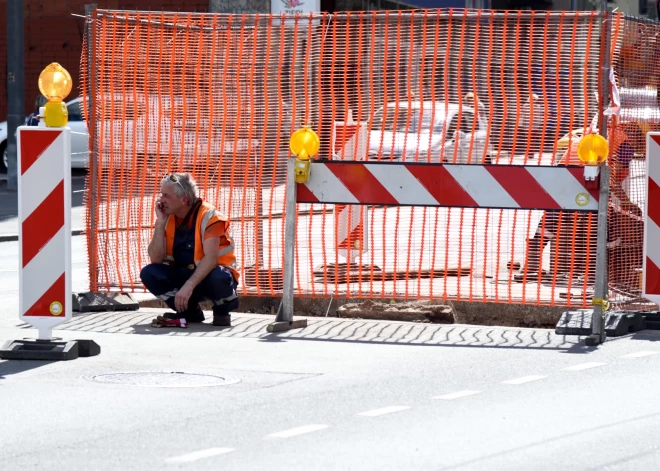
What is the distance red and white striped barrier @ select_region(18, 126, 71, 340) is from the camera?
8.10 metres

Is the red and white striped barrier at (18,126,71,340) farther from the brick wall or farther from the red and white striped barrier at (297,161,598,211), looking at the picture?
the brick wall

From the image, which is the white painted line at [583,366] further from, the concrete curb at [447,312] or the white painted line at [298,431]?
the white painted line at [298,431]

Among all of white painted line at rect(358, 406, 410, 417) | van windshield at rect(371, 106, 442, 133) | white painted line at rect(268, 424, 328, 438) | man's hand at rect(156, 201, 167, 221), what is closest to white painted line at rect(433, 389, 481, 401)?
white painted line at rect(358, 406, 410, 417)

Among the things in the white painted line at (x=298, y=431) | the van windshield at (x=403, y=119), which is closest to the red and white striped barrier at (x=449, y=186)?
the van windshield at (x=403, y=119)

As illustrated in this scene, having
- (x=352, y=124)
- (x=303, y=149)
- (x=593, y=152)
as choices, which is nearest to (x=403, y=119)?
(x=352, y=124)

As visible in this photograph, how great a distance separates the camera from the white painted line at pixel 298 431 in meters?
6.18

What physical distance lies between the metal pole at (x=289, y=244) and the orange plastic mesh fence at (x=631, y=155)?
2181 mm

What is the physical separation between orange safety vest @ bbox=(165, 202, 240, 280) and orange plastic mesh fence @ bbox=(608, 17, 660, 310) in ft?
8.66

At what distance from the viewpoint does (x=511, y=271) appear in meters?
10.1

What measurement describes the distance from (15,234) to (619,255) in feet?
32.2

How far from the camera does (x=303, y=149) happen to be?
368 inches

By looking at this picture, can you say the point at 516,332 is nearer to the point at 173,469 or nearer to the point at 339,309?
the point at 339,309

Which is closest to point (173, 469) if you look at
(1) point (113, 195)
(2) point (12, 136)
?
(1) point (113, 195)

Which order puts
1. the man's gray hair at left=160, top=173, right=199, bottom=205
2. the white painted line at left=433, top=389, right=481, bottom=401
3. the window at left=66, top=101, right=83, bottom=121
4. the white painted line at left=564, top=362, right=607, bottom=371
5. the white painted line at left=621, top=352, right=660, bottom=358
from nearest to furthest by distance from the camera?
the white painted line at left=433, top=389, right=481, bottom=401
the white painted line at left=564, top=362, right=607, bottom=371
the white painted line at left=621, top=352, right=660, bottom=358
the man's gray hair at left=160, top=173, right=199, bottom=205
the window at left=66, top=101, right=83, bottom=121
